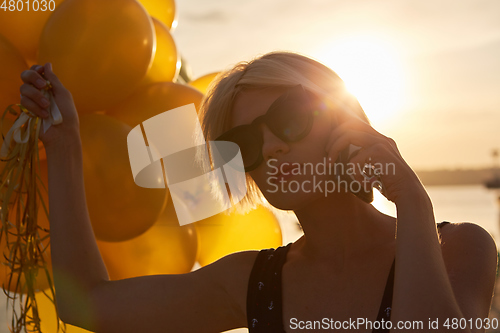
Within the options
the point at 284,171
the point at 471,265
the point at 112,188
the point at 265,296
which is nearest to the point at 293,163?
the point at 284,171

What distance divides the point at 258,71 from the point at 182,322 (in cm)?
83

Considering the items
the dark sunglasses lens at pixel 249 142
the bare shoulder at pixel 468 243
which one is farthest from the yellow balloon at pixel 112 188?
the bare shoulder at pixel 468 243

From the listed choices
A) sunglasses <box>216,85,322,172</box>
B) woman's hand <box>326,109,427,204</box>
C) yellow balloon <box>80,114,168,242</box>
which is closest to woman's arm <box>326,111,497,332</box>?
woman's hand <box>326,109,427,204</box>

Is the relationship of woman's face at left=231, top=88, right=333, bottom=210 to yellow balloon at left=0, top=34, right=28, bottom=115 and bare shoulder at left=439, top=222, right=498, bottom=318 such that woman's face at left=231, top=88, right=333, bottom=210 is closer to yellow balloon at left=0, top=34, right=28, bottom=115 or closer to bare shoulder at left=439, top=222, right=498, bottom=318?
bare shoulder at left=439, top=222, right=498, bottom=318

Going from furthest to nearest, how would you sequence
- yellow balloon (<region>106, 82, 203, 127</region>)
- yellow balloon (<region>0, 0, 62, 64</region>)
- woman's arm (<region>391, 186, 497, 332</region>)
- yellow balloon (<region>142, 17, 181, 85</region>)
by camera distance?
yellow balloon (<region>142, 17, 181, 85</region>), yellow balloon (<region>106, 82, 203, 127</region>), yellow balloon (<region>0, 0, 62, 64</region>), woman's arm (<region>391, 186, 497, 332</region>)

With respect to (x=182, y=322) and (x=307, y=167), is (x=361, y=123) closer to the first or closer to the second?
(x=307, y=167)

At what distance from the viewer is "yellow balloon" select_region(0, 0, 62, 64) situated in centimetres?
166

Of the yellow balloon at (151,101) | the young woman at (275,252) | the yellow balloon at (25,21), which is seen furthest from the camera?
the yellow balloon at (151,101)

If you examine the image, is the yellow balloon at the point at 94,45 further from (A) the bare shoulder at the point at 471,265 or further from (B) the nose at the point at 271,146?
(A) the bare shoulder at the point at 471,265

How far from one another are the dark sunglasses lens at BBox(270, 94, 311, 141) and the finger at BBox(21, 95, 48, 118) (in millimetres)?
701

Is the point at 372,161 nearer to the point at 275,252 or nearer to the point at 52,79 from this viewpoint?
the point at 275,252

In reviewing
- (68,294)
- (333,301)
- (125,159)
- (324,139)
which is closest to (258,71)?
(324,139)

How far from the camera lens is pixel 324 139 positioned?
4.40 ft

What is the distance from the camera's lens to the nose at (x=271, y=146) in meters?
1.35
